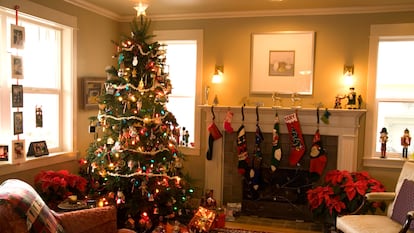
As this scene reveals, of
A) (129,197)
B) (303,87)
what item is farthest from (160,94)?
(303,87)

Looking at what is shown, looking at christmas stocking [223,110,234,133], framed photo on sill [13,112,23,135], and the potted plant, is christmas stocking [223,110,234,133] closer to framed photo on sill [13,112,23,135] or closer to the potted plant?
the potted plant

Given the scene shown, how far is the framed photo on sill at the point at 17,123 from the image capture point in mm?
3254

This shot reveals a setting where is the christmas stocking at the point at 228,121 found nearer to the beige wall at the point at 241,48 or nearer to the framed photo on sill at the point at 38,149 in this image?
the beige wall at the point at 241,48

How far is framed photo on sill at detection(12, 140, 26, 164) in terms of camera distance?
3.21 meters

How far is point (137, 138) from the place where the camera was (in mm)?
3428

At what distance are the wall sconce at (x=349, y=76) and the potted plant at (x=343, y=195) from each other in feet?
3.44

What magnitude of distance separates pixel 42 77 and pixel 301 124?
299cm

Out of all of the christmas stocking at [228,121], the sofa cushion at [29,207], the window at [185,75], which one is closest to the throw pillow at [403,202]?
the christmas stocking at [228,121]

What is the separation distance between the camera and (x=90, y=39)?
429 cm

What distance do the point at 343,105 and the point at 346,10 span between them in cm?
111

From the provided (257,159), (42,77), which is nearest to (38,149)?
(42,77)

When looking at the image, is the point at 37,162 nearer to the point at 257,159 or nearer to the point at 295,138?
the point at 257,159

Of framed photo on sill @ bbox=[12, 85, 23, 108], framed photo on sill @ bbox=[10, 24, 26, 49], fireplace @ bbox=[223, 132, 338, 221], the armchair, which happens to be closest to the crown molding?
framed photo on sill @ bbox=[10, 24, 26, 49]

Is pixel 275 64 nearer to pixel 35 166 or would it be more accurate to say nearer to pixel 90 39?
pixel 90 39
